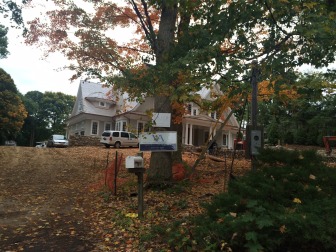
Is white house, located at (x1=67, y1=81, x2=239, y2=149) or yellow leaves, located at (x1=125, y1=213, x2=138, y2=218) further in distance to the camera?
white house, located at (x1=67, y1=81, x2=239, y2=149)

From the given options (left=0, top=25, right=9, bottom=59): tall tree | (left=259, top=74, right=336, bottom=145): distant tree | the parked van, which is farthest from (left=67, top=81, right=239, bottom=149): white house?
(left=0, top=25, right=9, bottom=59): tall tree

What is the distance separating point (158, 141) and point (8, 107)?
31249 millimetres

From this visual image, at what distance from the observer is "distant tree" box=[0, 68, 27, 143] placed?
3253 centimetres

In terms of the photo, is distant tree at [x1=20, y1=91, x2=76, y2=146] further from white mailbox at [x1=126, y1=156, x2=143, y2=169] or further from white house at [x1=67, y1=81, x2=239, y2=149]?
white mailbox at [x1=126, y1=156, x2=143, y2=169]

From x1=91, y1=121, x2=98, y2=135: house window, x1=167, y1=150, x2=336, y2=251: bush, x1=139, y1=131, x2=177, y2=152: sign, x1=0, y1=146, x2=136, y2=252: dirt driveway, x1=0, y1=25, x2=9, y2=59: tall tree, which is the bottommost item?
x1=0, y1=146, x2=136, y2=252: dirt driveway

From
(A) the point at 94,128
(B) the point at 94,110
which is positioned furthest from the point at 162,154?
(A) the point at 94,128

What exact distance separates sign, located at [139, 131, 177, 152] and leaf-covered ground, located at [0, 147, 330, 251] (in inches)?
50.4

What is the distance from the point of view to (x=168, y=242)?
440 centimetres

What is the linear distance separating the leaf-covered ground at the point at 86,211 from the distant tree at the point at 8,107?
961 inches

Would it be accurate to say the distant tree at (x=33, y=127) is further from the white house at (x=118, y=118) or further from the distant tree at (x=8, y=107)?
the white house at (x=118, y=118)

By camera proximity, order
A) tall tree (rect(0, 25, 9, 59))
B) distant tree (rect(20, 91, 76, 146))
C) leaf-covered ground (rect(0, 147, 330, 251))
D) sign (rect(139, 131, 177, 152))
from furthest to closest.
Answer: distant tree (rect(20, 91, 76, 146)), tall tree (rect(0, 25, 9, 59)), sign (rect(139, 131, 177, 152)), leaf-covered ground (rect(0, 147, 330, 251))

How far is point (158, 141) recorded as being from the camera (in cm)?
703

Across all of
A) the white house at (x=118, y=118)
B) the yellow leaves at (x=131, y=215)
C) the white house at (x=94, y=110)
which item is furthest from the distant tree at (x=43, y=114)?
the yellow leaves at (x=131, y=215)

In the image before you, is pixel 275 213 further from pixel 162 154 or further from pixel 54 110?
pixel 54 110
